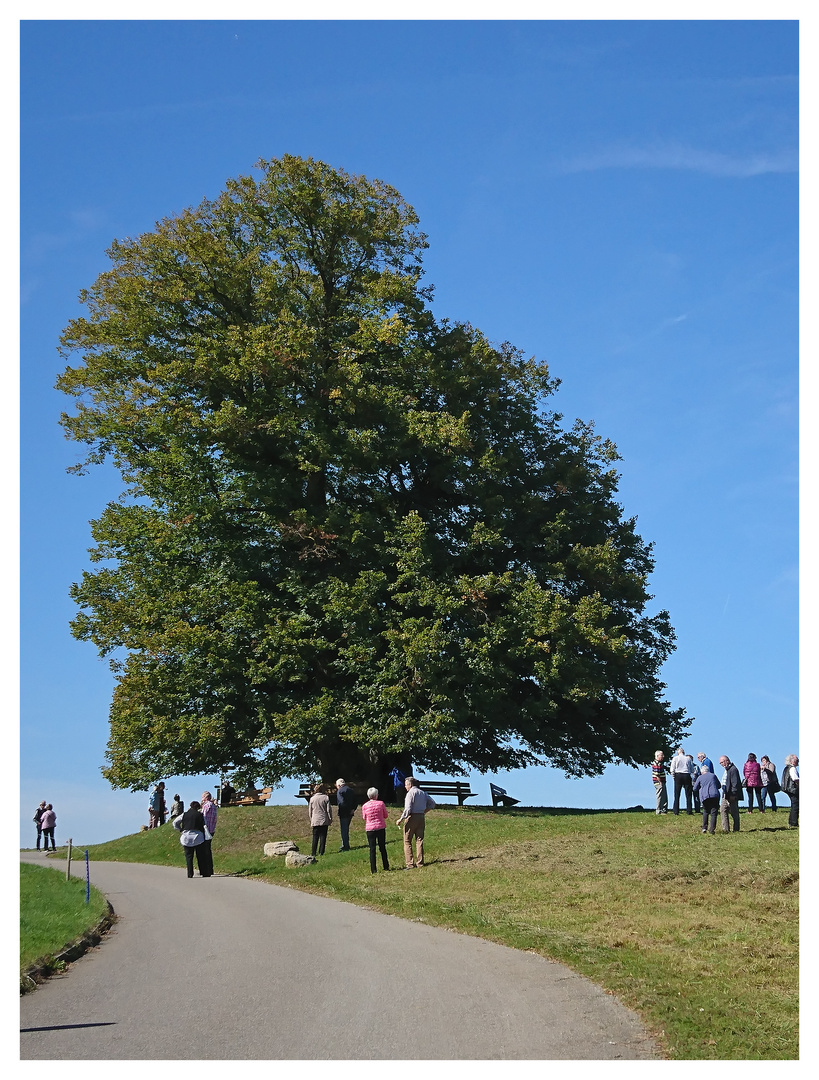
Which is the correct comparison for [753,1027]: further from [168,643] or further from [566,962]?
[168,643]

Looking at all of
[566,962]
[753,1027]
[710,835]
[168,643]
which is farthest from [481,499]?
[753,1027]

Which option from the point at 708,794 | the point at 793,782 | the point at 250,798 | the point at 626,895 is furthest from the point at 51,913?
the point at 250,798

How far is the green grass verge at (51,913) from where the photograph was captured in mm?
13812

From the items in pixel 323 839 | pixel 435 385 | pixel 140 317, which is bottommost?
pixel 323 839

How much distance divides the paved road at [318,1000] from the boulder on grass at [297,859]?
29.4 ft

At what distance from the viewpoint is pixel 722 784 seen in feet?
85.2

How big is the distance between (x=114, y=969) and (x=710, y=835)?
15.5 meters

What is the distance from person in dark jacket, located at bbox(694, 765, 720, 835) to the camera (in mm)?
24547

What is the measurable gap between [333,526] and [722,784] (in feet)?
44.7

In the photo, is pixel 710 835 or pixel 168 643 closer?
pixel 710 835

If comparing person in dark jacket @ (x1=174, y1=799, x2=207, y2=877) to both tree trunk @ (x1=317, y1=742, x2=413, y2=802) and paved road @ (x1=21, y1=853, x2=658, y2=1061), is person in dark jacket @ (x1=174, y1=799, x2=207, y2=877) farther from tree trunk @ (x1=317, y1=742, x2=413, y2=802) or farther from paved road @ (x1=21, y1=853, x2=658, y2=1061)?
paved road @ (x1=21, y1=853, x2=658, y2=1061)

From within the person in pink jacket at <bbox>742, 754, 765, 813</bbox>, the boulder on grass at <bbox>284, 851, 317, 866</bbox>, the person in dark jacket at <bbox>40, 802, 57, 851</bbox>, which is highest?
the person in pink jacket at <bbox>742, 754, 765, 813</bbox>

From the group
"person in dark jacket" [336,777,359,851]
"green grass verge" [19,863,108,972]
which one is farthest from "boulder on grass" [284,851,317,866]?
"green grass verge" [19,863,108,972]

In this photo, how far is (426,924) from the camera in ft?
53.2
